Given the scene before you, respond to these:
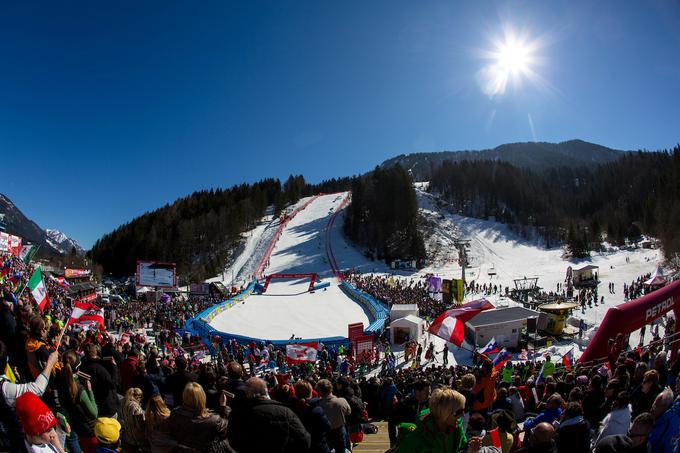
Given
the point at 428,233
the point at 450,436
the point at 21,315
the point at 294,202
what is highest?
the point at 294,202

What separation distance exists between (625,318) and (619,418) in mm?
6341

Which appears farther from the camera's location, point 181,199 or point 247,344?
point 181,199

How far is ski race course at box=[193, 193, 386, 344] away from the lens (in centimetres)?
2605

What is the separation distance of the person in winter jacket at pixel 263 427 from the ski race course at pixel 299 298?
1866cm

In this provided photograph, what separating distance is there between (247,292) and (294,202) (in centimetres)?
6401

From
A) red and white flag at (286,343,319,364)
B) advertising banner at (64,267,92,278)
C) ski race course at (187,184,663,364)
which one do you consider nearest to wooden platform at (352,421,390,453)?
red and white flag at (286,343,319,364)

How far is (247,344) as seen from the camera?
2175 centimetres

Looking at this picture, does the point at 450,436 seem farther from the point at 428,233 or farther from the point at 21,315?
the point at 428,233

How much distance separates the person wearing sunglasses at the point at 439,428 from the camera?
2.71 metres

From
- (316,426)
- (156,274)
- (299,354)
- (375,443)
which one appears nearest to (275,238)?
(156,274)

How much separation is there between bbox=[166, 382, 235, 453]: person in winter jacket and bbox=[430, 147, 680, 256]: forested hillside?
5700 centimetres

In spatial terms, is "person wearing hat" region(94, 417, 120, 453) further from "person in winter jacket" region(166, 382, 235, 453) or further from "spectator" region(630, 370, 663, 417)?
"spectator" region(630, 370, 663, 417)

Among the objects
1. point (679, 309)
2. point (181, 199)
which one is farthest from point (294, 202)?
point (679, 309)

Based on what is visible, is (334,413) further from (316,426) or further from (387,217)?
(387,217)
